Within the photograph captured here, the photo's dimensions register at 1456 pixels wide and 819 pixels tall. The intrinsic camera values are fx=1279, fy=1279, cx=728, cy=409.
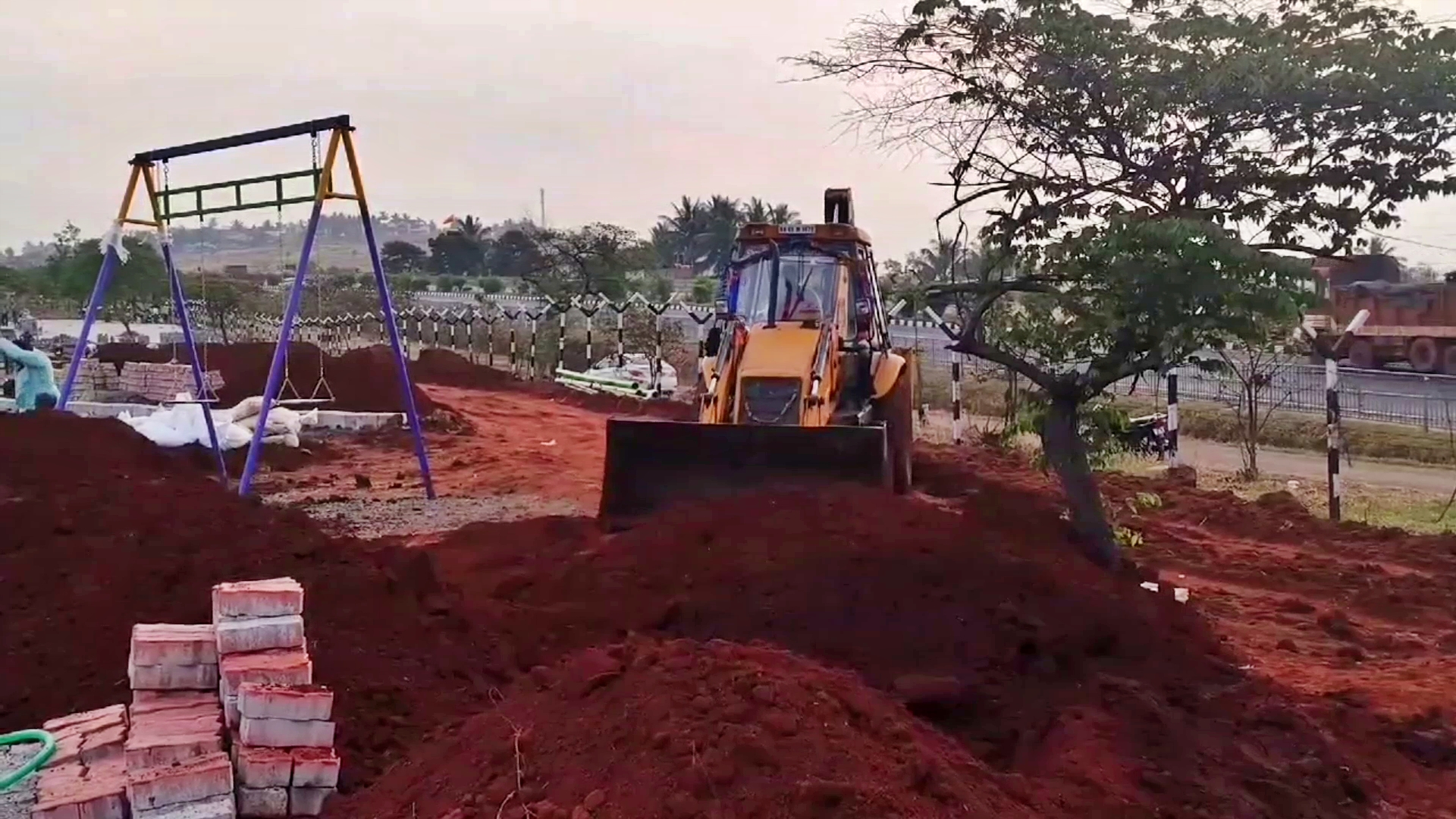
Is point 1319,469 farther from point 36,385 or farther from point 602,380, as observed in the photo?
point 36,385

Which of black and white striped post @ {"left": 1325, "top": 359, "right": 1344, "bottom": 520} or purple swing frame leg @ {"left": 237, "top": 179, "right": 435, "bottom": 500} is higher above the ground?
purple swing frame leg @ {"left": 237, "top": 179, "right": 435, "bottom": 500}

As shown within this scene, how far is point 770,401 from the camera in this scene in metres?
9.48

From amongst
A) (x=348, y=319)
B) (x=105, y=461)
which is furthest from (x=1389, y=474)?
(x=348, y=319)

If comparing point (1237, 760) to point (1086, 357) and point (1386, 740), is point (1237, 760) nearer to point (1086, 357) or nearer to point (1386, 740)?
point (1386, 740)

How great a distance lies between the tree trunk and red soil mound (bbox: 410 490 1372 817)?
0.70 ft

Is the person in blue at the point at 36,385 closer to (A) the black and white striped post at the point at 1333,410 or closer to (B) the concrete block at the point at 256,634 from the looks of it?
(B) the concrete block at the point at 256,634

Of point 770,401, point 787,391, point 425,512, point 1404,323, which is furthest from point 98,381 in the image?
point 1404,323

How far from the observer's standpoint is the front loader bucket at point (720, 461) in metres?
8.46

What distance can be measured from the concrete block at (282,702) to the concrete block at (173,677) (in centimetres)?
52

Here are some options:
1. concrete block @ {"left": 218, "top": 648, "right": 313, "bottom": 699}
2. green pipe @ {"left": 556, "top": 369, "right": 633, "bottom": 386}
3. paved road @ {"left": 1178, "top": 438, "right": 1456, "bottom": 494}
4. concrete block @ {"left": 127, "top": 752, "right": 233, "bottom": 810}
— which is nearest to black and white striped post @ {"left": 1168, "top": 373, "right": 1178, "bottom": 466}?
paved road @ {"left": 1178, "top": 438, "right": 1456, "bottom": 494}

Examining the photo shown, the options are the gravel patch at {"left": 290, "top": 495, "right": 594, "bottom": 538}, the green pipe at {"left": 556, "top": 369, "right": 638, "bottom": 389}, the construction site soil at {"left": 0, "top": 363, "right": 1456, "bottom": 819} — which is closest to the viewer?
the construction site soil at {"left": 0, "top": 363, "right": 1456, "bottom": 819}

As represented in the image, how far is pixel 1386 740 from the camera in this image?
5617 mm

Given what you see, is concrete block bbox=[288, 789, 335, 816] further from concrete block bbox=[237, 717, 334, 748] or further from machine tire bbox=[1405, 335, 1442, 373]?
machine tire bbox=[1405, 335, 1442, 373]

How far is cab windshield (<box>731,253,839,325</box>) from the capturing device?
1020cm
